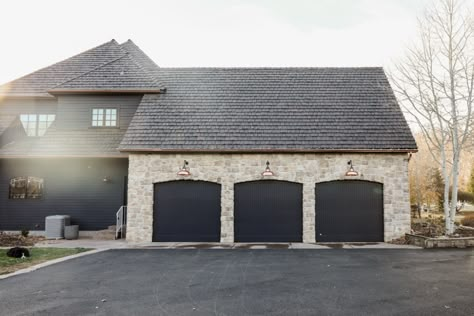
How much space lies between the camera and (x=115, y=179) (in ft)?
50.9

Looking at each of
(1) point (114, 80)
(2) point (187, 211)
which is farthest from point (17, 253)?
(1) point (114, 80)

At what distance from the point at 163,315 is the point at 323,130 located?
35.1ft

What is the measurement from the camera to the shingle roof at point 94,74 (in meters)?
16.3

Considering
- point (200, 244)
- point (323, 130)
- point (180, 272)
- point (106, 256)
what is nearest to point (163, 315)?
point (180, 272)

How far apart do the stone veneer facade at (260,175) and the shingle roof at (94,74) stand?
4.27 m

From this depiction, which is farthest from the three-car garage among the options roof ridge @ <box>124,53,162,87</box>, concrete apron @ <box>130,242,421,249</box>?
roof ridge @ <box>124,53,162,87</box>

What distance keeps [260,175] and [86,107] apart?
8723 millimetres

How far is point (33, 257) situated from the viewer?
34.7ft

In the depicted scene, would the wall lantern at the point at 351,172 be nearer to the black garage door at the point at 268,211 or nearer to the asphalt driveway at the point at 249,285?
the black garage door at the point at 268,211

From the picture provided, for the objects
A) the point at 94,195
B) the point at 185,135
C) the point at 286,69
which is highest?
the point at 286,69

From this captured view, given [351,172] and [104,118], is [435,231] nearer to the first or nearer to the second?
[351,172]

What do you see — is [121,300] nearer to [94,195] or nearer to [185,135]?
[185,135]

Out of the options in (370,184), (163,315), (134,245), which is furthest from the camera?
(370,184)

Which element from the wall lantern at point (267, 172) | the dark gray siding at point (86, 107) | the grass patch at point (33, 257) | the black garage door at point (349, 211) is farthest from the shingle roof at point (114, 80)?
the black garage door at point (349, 211)
